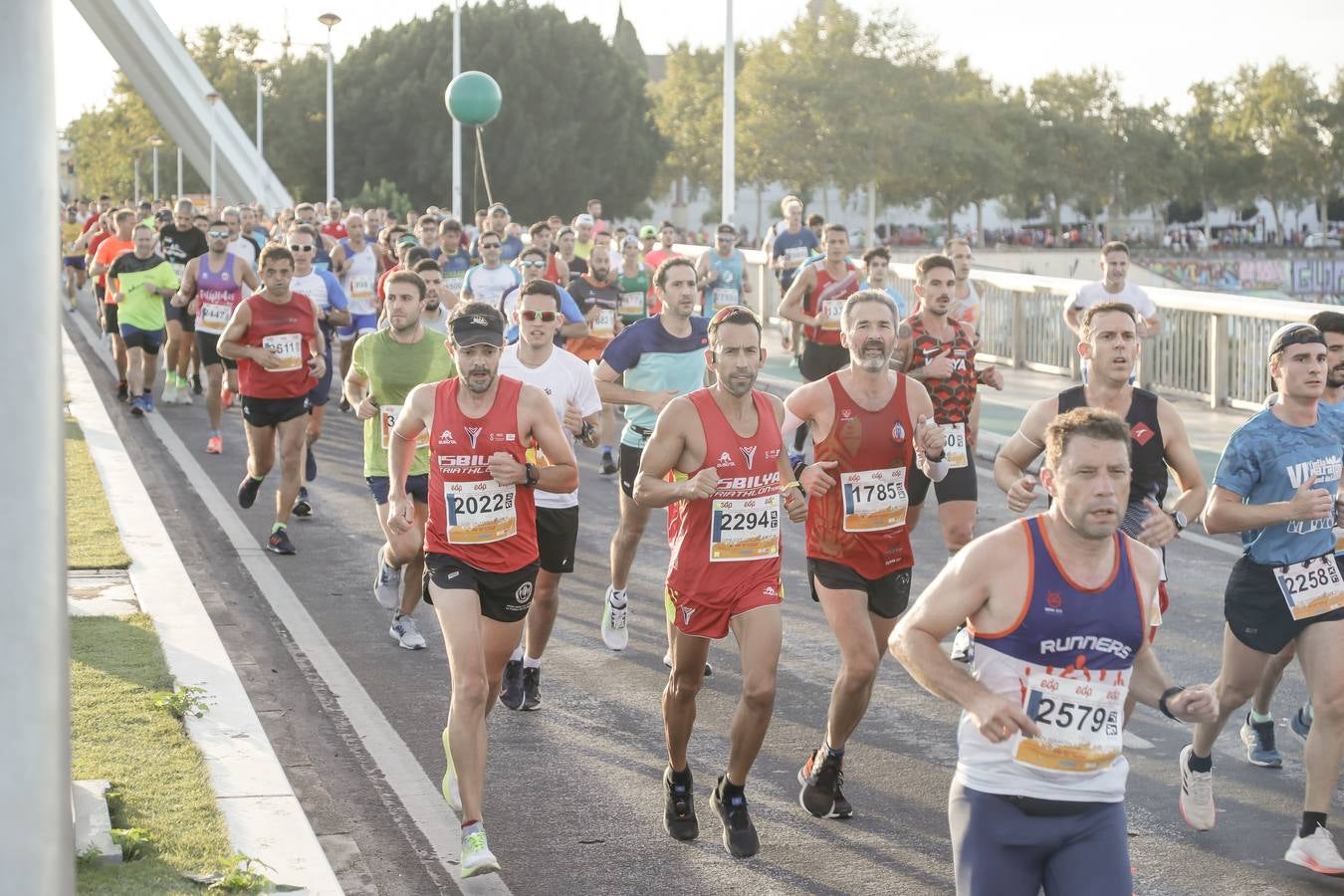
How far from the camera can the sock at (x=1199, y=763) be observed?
693cm

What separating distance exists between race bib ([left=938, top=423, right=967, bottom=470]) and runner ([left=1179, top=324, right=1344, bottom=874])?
2.62m

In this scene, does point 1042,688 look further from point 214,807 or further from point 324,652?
point 324,652

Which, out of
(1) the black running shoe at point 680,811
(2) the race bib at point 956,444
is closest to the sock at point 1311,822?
(1) the black running shoe at point 680,811

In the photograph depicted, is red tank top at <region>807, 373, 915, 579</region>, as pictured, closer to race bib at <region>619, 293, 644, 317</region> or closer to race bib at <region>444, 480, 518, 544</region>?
race bib at <region>444, 480, 518, 544</region>

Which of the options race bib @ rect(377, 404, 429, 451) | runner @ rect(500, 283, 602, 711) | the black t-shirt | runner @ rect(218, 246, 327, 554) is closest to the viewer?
runner @ rect(500, 283, 602, 711)

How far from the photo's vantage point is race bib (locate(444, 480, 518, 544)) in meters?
7.06

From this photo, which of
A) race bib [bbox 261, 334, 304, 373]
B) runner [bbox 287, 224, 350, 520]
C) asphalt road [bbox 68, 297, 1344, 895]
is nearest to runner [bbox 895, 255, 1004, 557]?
asphalt road [bbox 68, 297, 1344, 895]

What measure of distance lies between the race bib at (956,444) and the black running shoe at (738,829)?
321 centimetres

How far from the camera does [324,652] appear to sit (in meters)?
9.77

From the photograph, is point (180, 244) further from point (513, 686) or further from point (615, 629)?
point (513, 686)

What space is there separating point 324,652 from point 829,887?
4.15m

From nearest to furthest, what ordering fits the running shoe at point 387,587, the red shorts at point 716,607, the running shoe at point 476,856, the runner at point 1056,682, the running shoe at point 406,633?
1. the runner at point 1056,682
2. the running shoe at point 476,856
3. the red shorts at point 716,607
4. the running shoe at point 406,633
5. the running shoe at point 387,587

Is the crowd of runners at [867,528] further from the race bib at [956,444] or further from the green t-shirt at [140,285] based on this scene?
the green t-shirt at [140,285]

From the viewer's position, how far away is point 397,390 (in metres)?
10.1
